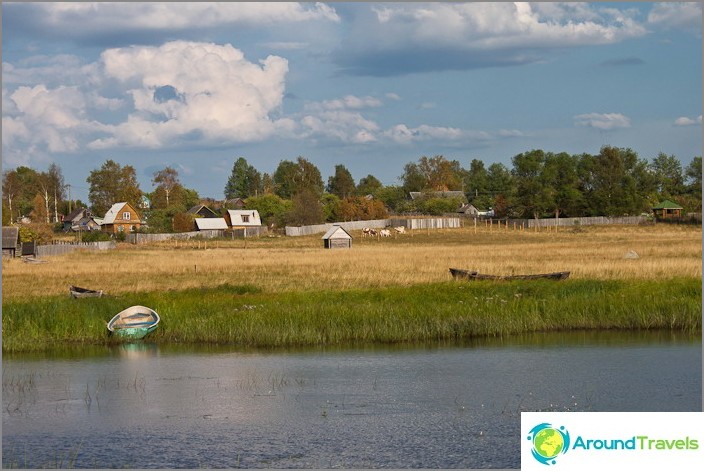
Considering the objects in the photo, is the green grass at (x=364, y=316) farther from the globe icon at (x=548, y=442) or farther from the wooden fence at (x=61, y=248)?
the wooden fence at (x=61, y=248)

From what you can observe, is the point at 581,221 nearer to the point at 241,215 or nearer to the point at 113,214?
the point at 241,215

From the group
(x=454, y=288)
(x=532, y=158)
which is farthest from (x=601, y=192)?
(x=454, y=288)

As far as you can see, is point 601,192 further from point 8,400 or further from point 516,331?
point 8,400

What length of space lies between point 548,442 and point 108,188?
173 m

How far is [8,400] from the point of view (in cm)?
2569

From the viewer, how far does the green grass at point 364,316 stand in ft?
111

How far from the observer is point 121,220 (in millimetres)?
151875

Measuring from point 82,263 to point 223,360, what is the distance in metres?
42.3

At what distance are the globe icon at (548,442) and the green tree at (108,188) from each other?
555 ft

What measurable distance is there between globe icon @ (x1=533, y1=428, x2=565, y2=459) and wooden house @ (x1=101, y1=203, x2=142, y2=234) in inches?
5526

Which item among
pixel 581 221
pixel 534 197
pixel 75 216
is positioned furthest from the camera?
pixel 75 216

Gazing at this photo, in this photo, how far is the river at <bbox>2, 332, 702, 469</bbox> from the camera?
66.0 ft

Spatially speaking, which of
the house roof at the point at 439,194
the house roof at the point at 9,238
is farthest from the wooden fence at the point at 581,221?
the house roof at the point at 9,238

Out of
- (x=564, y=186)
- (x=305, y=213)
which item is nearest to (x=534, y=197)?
(x=564, y=186)
